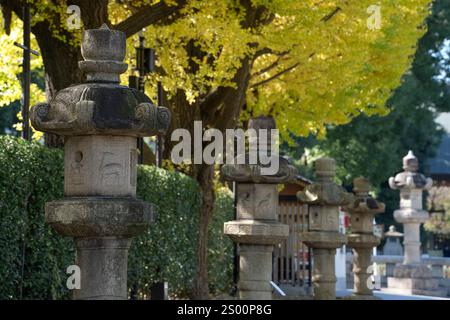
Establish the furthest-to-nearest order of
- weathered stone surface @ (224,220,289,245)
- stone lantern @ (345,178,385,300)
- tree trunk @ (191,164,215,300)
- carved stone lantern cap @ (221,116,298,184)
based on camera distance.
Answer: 1. stone lantern @ (345,178,385,300)
2. tree trunk @ (191,164,215,300)
3. carved stone lantern cap @ (221,116,298,184)
4. weathered stone surface @ (224,220,289,245)

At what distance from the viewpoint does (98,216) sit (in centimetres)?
1000

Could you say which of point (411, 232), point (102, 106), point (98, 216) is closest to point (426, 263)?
point (411, 232)

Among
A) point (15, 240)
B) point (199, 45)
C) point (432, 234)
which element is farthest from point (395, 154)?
point (15, 240)

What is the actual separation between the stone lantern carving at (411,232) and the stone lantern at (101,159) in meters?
25.7

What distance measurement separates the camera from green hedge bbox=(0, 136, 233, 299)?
12.8 m

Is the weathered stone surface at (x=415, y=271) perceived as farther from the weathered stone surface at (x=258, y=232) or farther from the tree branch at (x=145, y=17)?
the weathered stone surface at (x=258, y=232)

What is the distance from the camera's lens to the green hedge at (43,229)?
42.0 feet

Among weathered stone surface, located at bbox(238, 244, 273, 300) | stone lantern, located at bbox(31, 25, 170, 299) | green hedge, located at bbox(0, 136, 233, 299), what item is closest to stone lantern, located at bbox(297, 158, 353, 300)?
green hedge, located at bbox(0, 136, 233, 299)

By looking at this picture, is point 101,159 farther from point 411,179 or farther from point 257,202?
point 411,179

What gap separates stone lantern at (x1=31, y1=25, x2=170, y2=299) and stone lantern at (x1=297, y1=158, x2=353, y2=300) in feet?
32.0

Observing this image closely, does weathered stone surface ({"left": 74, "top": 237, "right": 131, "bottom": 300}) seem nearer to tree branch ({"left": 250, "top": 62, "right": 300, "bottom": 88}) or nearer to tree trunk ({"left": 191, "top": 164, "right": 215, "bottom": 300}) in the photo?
tree trunk ({"left": 191, "top": 164, "right": 215, "bottom": 300})

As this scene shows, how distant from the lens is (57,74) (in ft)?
53.8

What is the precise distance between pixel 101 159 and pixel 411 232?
27.2 m

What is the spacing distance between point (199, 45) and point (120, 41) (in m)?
11.2
